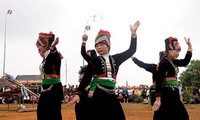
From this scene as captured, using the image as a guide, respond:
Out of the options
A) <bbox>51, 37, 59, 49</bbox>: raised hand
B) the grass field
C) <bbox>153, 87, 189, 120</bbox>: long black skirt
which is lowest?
the grass field

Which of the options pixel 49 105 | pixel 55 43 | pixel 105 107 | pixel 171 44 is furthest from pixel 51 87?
pixel 171 44

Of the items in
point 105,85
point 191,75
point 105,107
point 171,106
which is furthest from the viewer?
point 191,75

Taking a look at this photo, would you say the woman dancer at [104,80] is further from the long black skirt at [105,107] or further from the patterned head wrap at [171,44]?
the patterned head wrap at [171,44]

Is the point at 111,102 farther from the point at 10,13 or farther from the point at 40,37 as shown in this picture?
the point at 10,13

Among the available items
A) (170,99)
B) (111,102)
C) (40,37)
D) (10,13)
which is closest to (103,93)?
(111,102)

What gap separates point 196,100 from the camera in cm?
3316

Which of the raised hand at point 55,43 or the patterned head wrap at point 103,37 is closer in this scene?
the patterned head wrap at point 103,37

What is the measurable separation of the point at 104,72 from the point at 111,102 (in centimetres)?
52

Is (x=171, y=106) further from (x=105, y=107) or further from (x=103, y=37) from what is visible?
(x=103, y=37)

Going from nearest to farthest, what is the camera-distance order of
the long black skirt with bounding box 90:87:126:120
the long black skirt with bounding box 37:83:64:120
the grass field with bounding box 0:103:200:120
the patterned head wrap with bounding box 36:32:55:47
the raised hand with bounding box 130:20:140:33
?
the long black skirt with bounding box 90:87:126:120
the raised hand with bounding box 130:20:140:33
the long black skirt with bounding box 37:83:64:120
the patterned head wrap with bounding box 36:32:55:47
the grass field with bounding box 0:103:200:120

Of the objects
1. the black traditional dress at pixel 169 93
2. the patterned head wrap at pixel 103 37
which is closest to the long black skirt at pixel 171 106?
the black traditional dress at pixel 169 93

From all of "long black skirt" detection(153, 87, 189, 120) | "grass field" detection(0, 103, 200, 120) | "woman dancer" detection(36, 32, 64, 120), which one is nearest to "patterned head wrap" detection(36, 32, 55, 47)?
"woman dancer" detection(36, 32, 64, 120)

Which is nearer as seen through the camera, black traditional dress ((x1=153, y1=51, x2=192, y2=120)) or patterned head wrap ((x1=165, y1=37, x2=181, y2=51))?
black traditional dress ((x1=153, y1=51, x2=192, y2=120))

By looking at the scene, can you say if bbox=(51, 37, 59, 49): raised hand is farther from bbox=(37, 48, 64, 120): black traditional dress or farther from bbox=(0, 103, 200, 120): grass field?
bbox=(0, 103, 200, 120): grass field
